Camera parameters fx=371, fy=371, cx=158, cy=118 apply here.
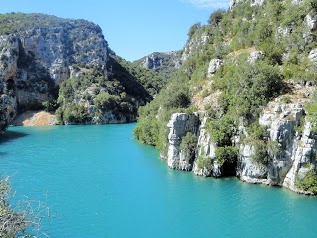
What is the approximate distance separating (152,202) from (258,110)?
658 inches

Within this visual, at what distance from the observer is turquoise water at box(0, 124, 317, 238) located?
30.9m

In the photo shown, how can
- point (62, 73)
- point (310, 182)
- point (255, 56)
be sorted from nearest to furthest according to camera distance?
point (310, 182), point (255, 56), point (62, 73)

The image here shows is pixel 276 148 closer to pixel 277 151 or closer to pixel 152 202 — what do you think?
pixel 277 151

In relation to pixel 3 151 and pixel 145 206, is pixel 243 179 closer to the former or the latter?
pixel 145 206

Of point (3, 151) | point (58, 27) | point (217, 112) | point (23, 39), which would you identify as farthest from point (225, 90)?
point (58, 27)

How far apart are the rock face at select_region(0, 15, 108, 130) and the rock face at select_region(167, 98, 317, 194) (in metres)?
114

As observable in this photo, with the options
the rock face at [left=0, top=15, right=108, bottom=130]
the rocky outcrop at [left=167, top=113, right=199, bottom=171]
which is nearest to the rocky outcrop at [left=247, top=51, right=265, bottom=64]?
the rocky outcrop at [left=167, top=113, right=199, bottom=171]

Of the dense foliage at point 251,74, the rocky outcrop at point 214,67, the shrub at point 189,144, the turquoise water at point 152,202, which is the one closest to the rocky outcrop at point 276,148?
the dense foliage at point 251,74

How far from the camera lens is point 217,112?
4944cm

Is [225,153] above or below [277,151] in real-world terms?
below

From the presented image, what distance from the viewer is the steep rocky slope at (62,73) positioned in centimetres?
14775

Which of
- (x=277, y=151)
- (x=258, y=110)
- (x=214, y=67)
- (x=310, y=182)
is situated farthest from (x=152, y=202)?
(x=214, y=67)

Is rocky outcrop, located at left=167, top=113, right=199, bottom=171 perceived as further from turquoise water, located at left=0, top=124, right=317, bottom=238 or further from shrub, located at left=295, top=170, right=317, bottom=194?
shrub, located at left=295, top=170, right=317, bottom=194

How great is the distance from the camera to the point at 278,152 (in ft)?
Result: 130
